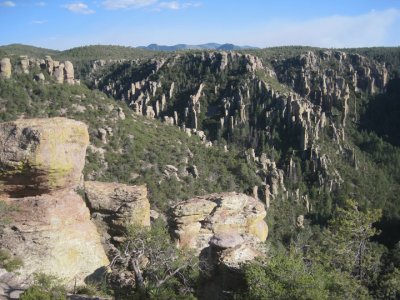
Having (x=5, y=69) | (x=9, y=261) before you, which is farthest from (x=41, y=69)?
(x=9, y=261)

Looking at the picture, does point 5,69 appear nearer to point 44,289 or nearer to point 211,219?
point 211,219

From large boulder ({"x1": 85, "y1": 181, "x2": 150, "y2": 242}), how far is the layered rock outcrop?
2.90 meters

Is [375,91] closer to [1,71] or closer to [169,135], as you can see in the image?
[169,135]

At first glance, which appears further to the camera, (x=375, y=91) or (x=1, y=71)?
(x=375, y=91)

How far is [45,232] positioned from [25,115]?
1580 inches

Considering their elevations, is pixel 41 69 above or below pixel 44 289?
above

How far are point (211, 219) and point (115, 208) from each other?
4.99 meters

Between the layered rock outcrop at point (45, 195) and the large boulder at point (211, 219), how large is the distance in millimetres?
5293

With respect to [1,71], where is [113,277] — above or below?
below

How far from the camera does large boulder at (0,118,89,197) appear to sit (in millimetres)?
15992

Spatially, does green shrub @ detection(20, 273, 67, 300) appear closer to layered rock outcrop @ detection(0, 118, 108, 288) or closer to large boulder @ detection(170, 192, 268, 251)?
layered rock outcrop @ detection(0, 118, 108, 288)

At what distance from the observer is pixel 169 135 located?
70062mm

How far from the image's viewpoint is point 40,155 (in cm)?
1609

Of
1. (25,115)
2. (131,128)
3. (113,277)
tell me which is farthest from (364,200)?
(113,277)
